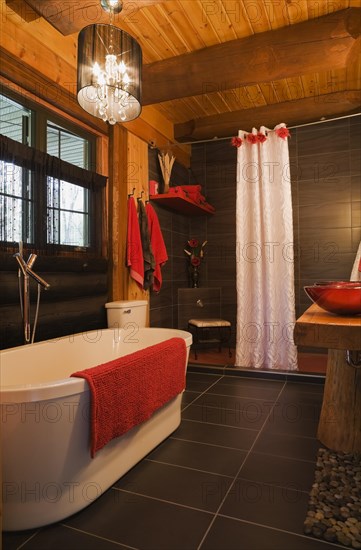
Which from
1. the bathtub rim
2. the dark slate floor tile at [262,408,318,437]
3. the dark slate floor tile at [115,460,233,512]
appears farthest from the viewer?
the dark slate floor tile at [262,408,318,437]

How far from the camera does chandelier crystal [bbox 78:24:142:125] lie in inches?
77.5

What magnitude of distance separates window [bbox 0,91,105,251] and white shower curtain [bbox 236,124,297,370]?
1455mm

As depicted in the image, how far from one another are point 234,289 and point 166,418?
104 inches

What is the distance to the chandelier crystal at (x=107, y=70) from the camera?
6.46 feet

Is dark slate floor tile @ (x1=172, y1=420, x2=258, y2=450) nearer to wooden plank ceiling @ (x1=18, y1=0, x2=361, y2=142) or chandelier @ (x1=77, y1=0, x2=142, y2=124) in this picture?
chandelier @ (x1=77, y1=0, x2=142, y2=124)

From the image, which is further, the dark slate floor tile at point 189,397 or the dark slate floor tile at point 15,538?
the dark slate floor tile at point 189,397

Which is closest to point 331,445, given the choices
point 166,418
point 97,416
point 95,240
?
point 166,418

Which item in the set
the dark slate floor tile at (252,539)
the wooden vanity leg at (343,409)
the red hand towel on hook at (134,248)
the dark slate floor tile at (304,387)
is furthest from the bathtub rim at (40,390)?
the dark slate floor tile at (304,387)

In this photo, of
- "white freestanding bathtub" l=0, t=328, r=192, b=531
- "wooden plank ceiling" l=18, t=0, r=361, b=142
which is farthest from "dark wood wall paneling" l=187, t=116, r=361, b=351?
"white freestanding bathtub" l=0, t=328, r=192, b=531

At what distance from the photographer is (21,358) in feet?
6.59

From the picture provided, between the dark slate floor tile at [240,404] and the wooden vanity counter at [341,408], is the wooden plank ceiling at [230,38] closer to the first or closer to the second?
the wooden vanity counter at [341,408]

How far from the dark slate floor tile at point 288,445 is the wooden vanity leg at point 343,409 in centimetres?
10

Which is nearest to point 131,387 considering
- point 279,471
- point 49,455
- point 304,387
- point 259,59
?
point 49,455

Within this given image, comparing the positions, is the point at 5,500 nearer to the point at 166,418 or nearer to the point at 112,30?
the point at 166,418
